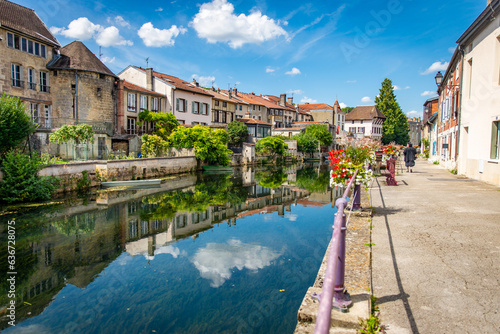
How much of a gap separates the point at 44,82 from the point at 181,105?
552 inches

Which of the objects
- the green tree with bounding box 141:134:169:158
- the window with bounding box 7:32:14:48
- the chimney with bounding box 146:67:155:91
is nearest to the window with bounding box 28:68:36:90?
the window with bounding box 7:32:14:48

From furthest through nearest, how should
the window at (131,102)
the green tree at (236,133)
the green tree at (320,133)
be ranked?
the green tree at (320,133), the green tree at (236,133), the window at (131,102)

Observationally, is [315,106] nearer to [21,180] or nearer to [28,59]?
[28,59]

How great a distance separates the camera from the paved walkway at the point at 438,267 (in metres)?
3.16

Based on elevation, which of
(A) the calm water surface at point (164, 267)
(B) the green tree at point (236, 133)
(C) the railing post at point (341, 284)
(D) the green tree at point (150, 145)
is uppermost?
(B) the green tree at point (236, 133)

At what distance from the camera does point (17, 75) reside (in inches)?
946

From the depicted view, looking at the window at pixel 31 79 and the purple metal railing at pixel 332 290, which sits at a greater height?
the window at pixel 31 79

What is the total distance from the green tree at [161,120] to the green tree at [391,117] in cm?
5061

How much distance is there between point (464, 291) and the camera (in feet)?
12.0

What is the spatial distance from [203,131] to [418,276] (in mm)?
26905

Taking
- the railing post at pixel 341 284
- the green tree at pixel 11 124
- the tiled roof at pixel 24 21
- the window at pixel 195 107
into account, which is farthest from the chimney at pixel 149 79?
the railing post at pixel 341 284

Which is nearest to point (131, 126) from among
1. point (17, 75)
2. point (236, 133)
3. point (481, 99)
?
point (17, 75)

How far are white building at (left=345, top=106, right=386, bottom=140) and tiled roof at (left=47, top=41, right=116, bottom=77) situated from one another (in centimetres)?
5781

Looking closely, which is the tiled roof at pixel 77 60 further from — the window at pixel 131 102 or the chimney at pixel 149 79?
the chimney at pixel 149 79
